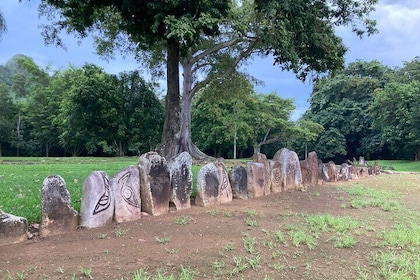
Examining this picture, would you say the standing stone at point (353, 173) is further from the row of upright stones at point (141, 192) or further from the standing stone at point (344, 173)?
the row of upright stones at point (141, 192)

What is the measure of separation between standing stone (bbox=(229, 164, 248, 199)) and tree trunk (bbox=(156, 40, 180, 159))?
3.59 meters

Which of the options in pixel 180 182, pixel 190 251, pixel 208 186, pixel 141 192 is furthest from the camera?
pixel 208 186

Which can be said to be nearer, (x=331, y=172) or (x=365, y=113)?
(x=331, y=172)

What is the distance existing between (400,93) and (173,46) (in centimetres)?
2608

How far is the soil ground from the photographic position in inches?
105

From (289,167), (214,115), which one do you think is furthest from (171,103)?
(214,115)

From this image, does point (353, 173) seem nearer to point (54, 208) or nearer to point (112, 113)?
point (54, 208)

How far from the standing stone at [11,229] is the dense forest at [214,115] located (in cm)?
1385

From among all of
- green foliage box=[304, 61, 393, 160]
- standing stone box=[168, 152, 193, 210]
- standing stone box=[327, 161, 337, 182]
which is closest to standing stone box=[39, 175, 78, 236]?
standing stone box=[168, 152, 193, 210]

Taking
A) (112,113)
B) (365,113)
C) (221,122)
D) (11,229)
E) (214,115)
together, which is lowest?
(11,229)

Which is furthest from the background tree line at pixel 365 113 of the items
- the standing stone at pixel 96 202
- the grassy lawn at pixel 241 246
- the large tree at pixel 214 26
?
the standing stone at pixel 96 202

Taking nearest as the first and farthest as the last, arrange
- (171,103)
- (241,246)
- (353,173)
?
(241,246) < (171,103) < (353,173)

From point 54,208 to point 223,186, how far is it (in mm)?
2539

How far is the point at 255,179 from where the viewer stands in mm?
5801
